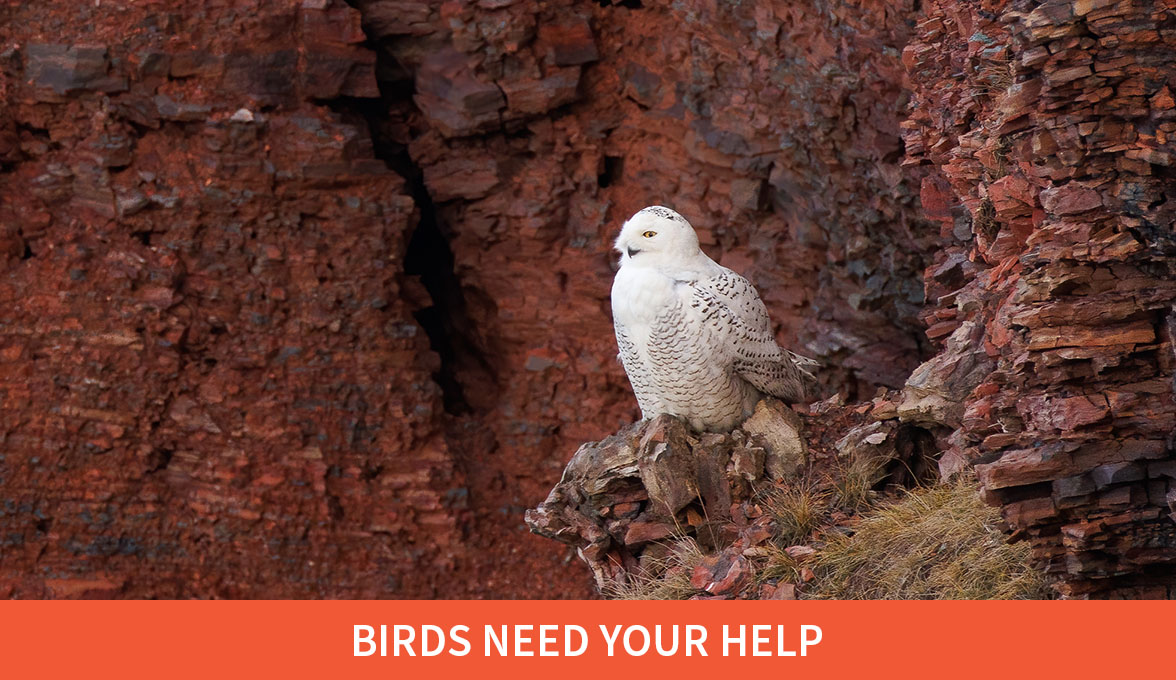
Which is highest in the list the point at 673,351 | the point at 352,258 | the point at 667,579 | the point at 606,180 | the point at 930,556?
the point at 606,180

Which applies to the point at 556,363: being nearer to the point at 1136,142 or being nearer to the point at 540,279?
the point at 540,279

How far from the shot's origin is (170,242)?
40.0 ft

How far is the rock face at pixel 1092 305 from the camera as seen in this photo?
4996 millimetres

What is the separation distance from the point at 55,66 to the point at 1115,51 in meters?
9.49

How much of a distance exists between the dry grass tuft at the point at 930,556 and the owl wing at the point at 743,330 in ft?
3.34

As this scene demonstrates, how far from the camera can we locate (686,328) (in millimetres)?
6996

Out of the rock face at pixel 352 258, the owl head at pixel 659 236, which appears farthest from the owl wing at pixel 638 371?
the rock face at pixel 352 258

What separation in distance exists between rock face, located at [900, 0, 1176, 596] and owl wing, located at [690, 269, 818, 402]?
1778 mm

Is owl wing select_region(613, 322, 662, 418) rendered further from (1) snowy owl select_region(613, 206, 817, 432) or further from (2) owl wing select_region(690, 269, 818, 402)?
(2) owl wing select_region(690, 269, 818, 402)

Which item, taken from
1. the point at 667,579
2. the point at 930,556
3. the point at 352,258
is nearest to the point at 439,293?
the point at 352,258

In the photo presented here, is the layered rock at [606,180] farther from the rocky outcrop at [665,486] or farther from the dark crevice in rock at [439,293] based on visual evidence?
the rocky outcrop at [665,486]

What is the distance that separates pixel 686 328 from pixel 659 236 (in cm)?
50

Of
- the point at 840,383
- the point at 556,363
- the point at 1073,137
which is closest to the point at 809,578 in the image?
the point at 1073,137

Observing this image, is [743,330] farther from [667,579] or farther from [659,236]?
[667,579]
